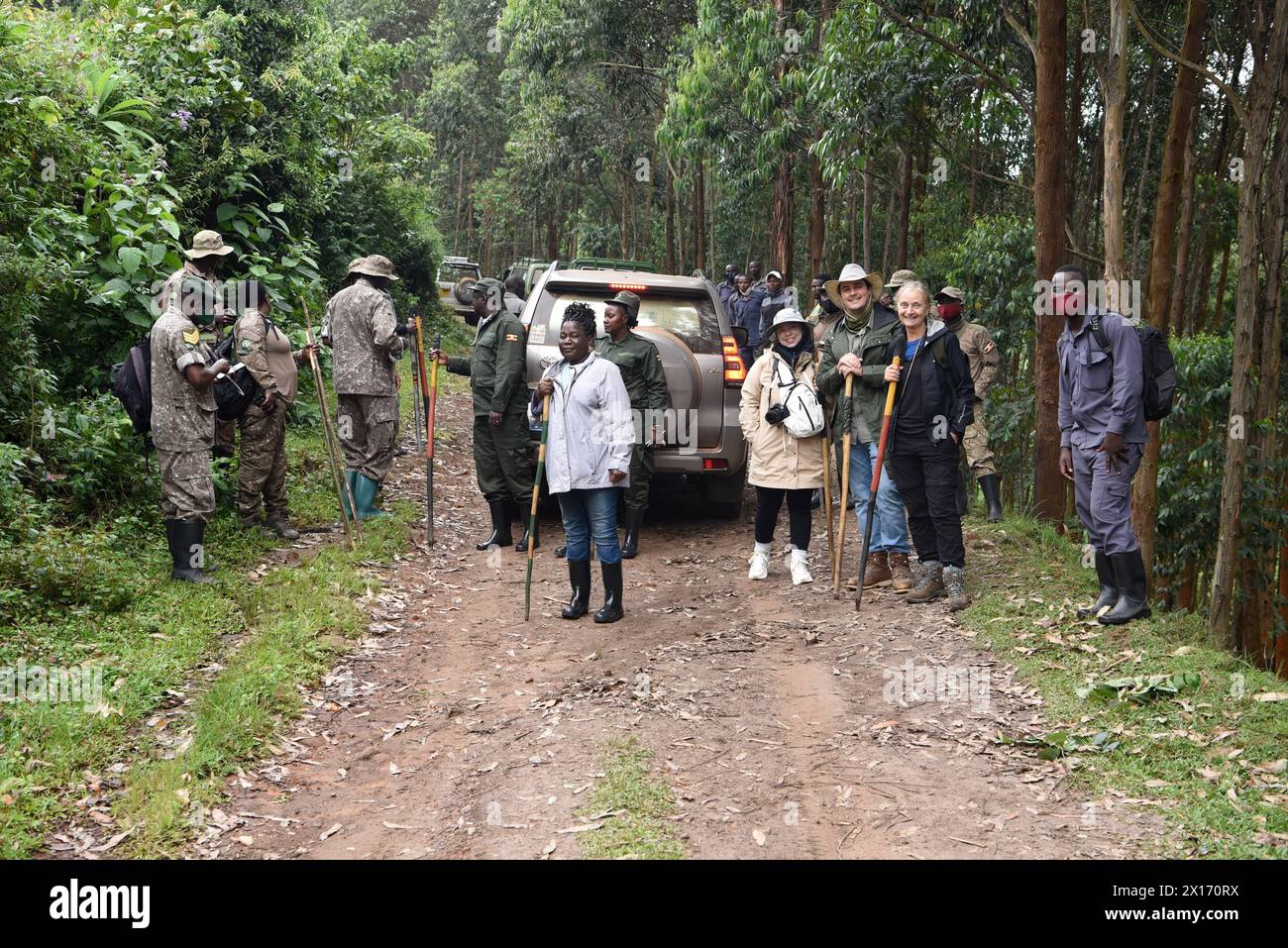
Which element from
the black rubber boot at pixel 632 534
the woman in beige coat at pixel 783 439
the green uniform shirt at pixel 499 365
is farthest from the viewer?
the black rubber boot at pixel 632 534

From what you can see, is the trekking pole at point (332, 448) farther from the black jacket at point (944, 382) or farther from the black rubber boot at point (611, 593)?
the black jacket at point (944, 382)

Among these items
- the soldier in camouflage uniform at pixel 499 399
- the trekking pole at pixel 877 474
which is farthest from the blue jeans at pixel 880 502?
the soldier in camouflage uniform at pixel 499 399

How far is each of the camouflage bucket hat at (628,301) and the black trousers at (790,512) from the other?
1.68 metres

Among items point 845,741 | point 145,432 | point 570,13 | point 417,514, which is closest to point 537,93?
point 570,13

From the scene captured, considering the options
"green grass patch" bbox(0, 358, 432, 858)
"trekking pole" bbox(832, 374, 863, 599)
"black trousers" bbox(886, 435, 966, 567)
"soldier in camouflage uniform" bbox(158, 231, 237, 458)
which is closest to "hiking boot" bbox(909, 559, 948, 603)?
"black trousers" bbox(886, 435, 966, 567)

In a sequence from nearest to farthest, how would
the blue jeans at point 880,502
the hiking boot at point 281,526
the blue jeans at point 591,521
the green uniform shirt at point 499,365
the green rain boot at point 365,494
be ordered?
the blue jeans at point 591,521 → the blue jeans at point 880,502 → the green uniform shirt at point 499,365 → the hiking boot at point 281,526 → the green rain boot at point 365,494

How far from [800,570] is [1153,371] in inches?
114

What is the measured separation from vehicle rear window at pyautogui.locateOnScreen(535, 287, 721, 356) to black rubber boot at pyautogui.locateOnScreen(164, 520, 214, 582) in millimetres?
3135

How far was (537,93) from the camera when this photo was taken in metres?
31.7

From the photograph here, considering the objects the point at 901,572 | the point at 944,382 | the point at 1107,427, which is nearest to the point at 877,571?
the point at 901,572

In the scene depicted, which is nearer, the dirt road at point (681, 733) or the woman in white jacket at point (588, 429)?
the dirt road at point (681, 733)

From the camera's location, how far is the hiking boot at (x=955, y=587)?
25.1ft
